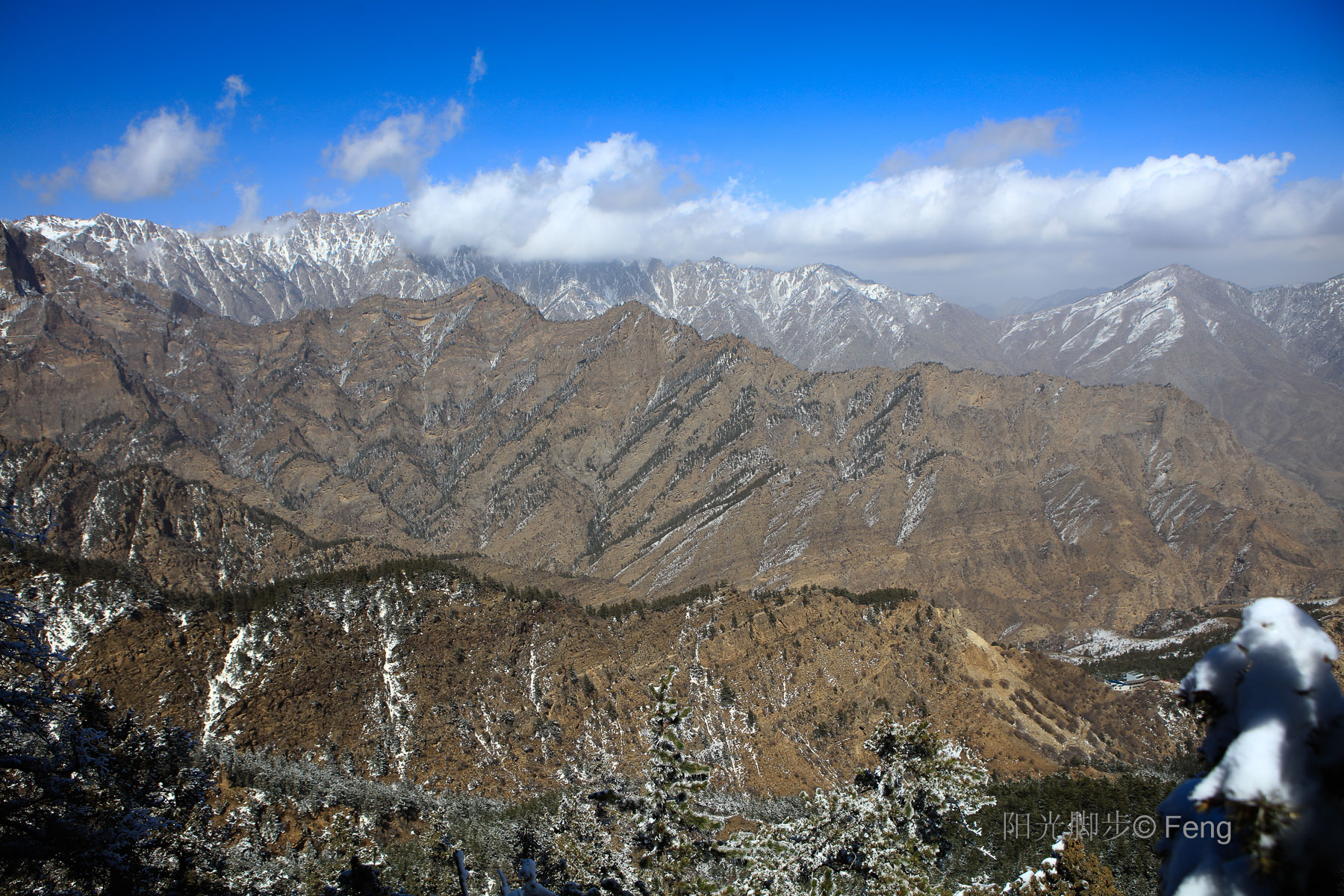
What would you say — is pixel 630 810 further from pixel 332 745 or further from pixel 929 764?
pixel 332 745

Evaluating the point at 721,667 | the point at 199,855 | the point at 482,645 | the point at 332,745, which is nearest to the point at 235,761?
the point at 332,745

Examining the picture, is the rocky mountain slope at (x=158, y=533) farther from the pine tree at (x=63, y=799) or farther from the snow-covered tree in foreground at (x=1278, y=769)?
the snow-covered tree in foreground at (x=1278, y=769)

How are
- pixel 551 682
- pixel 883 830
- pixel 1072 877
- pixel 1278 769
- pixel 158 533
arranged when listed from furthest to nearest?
pixel 158 533 → pixel 551 682 → pixel 1072 877 → pixel 883 830 → pixel 1278 769

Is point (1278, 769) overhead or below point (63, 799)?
overhead

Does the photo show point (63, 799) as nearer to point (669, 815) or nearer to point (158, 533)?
point (669, 815)

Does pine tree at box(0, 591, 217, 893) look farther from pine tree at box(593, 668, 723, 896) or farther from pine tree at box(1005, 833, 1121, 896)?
pine tree at box(1005, 833, 1121, 896)

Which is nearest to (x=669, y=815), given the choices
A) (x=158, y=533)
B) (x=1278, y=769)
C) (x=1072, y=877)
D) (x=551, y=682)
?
(x=1278, y=769)

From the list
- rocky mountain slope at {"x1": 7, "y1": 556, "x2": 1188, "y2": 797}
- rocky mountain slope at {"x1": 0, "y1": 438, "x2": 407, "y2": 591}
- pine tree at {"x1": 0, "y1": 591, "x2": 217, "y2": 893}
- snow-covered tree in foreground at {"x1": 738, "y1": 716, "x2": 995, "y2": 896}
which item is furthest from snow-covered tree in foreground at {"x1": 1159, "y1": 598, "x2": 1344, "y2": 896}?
rocky mountain slope at {"x1": 0, "y1": 438, "x2": 407, "y2": 591}
